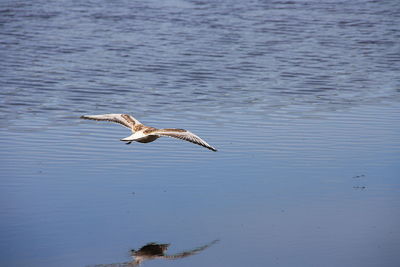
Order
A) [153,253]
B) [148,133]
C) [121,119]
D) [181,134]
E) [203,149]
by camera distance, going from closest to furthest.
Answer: [153,253]
[181,134]
[148,133]
[121,119]
[203,149]

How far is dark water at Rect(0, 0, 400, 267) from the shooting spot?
9875 millimetres

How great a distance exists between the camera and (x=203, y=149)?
46.0 feet

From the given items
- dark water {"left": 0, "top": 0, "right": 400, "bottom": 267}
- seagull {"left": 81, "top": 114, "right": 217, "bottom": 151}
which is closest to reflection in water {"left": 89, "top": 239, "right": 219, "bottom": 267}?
dark water {"left": 0, "top": 0, "right": 400, "bottom": 267}

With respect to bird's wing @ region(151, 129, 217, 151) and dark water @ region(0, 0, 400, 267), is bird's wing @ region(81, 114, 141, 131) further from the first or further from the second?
bird's wing @ region(151, 129, 217, 151)

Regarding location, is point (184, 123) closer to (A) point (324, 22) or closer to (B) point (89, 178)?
(B) point (89, 178)

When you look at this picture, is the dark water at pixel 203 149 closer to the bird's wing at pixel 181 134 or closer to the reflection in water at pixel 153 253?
the reflection in water at pixel 153 253

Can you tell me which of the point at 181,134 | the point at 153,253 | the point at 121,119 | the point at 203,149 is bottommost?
the point at 203,149

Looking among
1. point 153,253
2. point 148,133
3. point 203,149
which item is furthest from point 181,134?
point 203,149

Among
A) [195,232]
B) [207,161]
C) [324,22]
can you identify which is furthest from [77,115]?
[324,22]

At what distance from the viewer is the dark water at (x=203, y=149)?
389 inches

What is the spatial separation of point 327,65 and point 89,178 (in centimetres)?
1345

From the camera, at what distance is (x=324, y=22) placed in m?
31.7

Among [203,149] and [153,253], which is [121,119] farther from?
[153,253]

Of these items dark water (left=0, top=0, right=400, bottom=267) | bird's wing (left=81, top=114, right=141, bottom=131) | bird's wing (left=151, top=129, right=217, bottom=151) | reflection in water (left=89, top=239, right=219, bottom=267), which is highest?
bird's wing (left=151, top=129, right=217, bottom=151)
